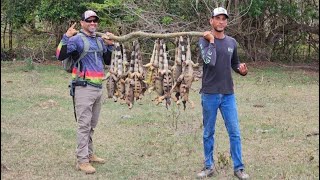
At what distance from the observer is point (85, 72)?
6402 mm

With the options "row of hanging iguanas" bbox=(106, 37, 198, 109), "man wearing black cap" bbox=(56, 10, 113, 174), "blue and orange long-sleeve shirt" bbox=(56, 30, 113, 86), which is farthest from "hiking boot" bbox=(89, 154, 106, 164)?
"blue and orange long-sleeve shirt" bbox=(56, 30, 113, 86)

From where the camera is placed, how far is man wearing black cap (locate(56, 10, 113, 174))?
20.9ft

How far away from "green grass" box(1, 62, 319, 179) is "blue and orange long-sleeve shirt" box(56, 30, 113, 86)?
3.74 ft

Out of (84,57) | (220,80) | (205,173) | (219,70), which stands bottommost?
(205,173)

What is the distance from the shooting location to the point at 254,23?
1975 cm

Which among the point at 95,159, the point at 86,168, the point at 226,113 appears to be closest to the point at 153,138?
the point at 95,159

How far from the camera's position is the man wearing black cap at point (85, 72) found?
6359 mm

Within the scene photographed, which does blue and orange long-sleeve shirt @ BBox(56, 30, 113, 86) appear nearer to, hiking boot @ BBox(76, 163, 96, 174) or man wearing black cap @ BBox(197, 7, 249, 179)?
hiking boot @ BBox(76, 163, 96, 174)

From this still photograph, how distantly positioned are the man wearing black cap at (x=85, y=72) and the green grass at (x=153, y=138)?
0.38m

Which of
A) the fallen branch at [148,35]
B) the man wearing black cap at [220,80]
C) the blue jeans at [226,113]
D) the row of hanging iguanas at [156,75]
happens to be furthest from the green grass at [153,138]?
the fallen branch at [148,35]

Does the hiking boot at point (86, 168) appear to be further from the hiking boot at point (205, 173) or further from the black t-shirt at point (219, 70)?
the black t-shirt at point (219, 70)

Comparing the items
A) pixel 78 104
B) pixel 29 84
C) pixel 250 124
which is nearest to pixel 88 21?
pixel 78 104

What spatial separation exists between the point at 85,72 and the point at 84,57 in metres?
0.17

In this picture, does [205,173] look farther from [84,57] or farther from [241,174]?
[84,57]
